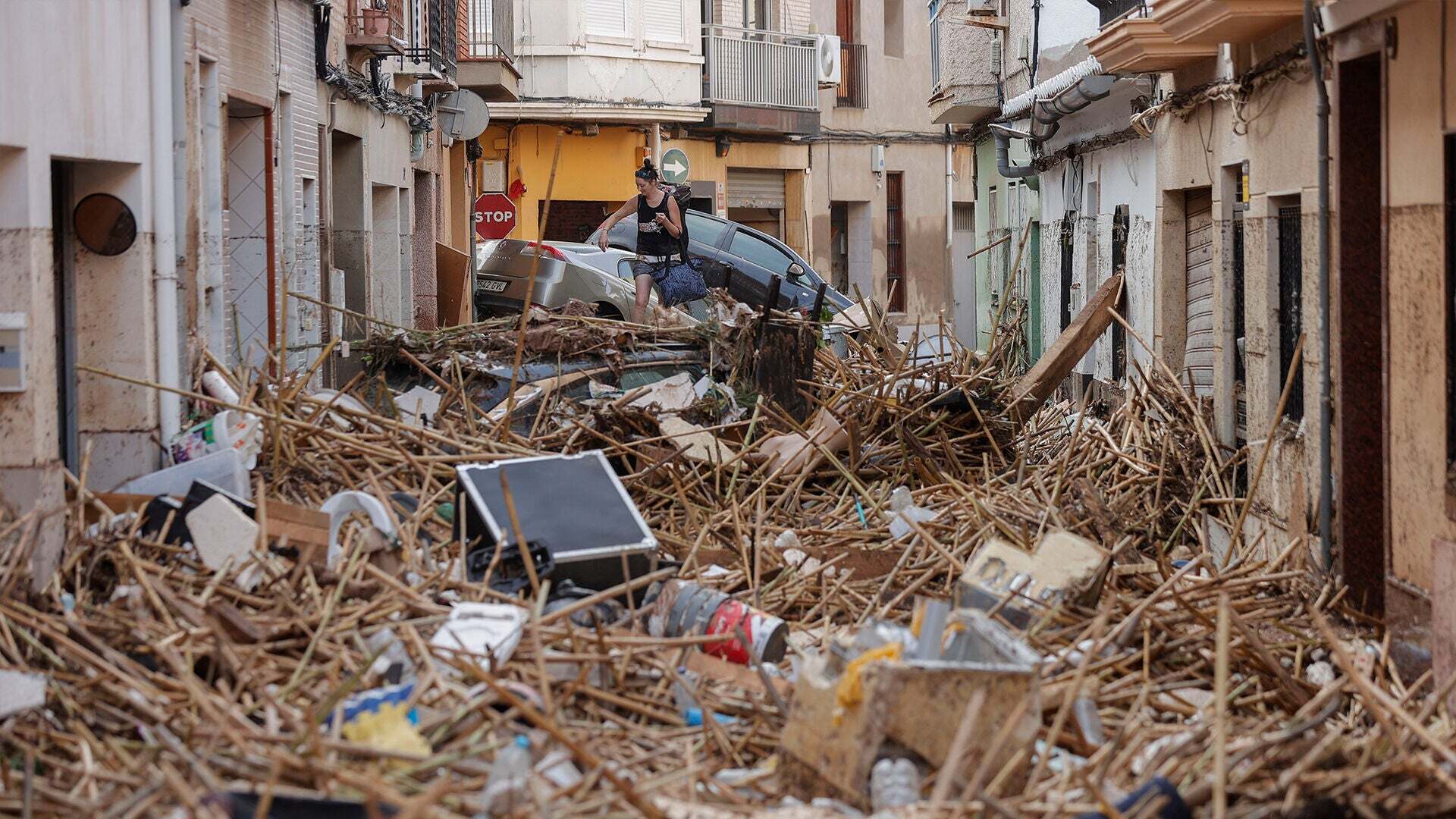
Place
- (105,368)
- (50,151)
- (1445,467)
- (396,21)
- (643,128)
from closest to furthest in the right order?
1. (1445,467)
2. (50,151)
3. (105,368)
4. (396,21)
5. (643,128)

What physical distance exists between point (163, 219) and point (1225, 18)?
531 centimetres

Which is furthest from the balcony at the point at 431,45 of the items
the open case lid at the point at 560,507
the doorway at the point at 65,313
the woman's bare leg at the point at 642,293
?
the open case lid at the point at 560,507

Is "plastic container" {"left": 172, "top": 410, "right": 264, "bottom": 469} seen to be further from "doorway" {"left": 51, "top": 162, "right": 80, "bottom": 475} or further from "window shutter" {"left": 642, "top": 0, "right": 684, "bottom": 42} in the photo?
"window shutter" {"left": 642, "top": 0, "right": 684, "bottom": 42}

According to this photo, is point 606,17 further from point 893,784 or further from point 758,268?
point 893,784

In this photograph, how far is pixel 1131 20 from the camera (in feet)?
35.5

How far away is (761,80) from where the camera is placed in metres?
33.0

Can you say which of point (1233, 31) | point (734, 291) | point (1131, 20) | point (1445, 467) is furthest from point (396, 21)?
point (1445, 467)

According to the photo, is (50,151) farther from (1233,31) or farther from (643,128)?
(643,128)

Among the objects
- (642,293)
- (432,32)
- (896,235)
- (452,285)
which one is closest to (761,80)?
(896,235)

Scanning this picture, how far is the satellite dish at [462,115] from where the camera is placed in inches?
855

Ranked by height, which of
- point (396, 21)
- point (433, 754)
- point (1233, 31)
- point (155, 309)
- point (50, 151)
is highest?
point (396, 21)

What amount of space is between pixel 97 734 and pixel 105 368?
3.25 m

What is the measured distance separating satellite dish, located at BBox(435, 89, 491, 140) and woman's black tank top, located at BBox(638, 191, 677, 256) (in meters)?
7.61

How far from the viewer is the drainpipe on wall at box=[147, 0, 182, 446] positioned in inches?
340
